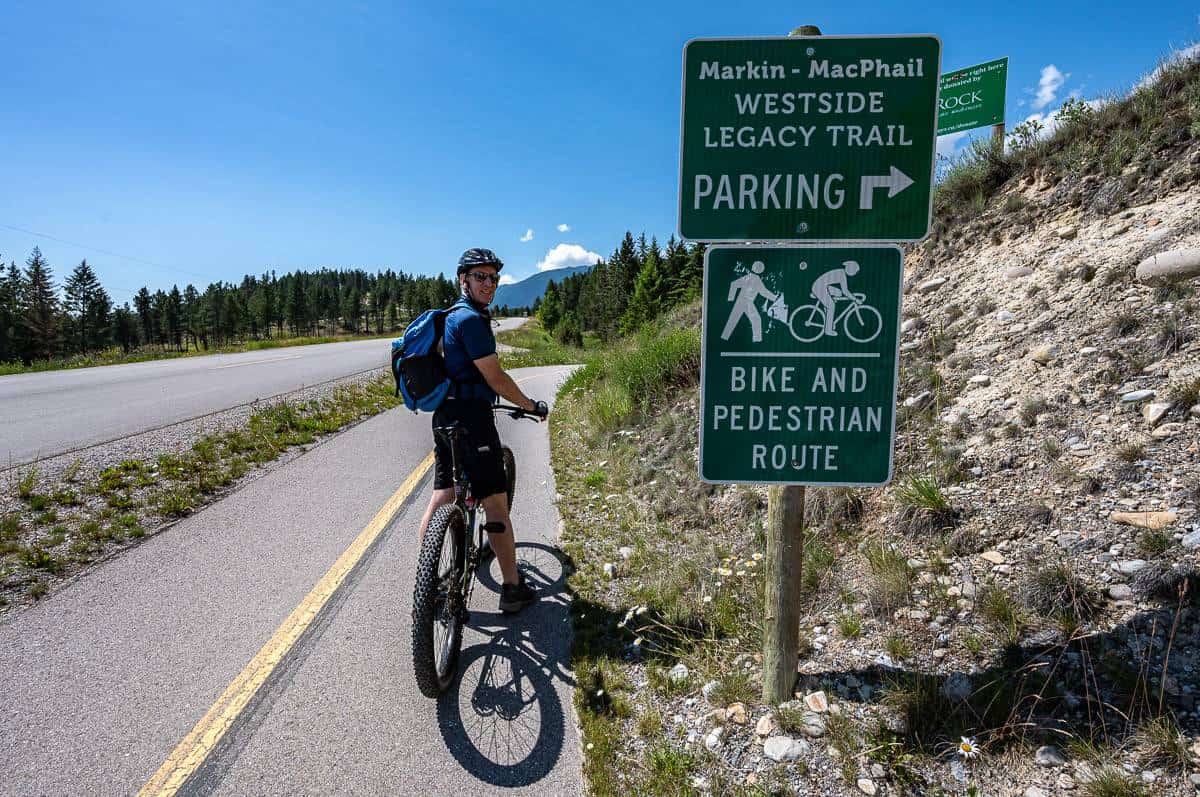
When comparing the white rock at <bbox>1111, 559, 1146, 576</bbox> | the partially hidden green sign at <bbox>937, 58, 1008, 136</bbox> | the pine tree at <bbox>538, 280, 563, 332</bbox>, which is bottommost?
the white rock at <bbox>1111, 559, 1146, 576</bbox>

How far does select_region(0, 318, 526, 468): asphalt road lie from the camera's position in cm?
834

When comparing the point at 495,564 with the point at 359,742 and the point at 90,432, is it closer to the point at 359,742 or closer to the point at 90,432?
the point at 359,742

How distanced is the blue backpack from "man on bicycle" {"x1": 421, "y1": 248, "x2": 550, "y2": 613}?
5 cm

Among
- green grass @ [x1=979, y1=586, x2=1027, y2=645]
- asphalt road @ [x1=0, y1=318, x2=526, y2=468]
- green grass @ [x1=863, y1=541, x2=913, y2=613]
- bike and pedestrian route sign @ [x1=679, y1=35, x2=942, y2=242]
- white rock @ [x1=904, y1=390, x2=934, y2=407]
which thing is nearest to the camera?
bike and pedestrian route sign @ [x1=679, y1=35, x2=942, y2=242]

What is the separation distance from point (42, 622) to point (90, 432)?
6421 mm

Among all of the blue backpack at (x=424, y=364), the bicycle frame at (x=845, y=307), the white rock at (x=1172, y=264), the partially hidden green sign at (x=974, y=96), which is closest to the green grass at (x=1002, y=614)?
the bicycle frame at (x=845, y=307)

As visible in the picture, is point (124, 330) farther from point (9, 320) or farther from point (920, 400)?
point (920, 400)

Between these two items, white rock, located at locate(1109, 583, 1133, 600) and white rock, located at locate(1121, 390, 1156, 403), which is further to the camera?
white rock, located at locate(1121, 390, 1156, 403)

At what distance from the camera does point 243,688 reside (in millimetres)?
3090

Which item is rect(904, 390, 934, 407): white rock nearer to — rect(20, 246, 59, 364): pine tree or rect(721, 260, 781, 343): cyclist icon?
rect(721, 260, 781, 343): cyclist icon

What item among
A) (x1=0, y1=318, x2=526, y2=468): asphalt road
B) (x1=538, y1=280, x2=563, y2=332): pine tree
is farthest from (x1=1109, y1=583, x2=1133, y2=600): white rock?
(x1=538, y1=280, x2=563, y2=332): pine tree

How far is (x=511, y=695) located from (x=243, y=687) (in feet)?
4.73

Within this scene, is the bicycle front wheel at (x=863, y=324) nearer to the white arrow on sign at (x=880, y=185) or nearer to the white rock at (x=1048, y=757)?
the white arrow on sign at (x=880, y=185)

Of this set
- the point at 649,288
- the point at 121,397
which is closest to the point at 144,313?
the point at 649,288
